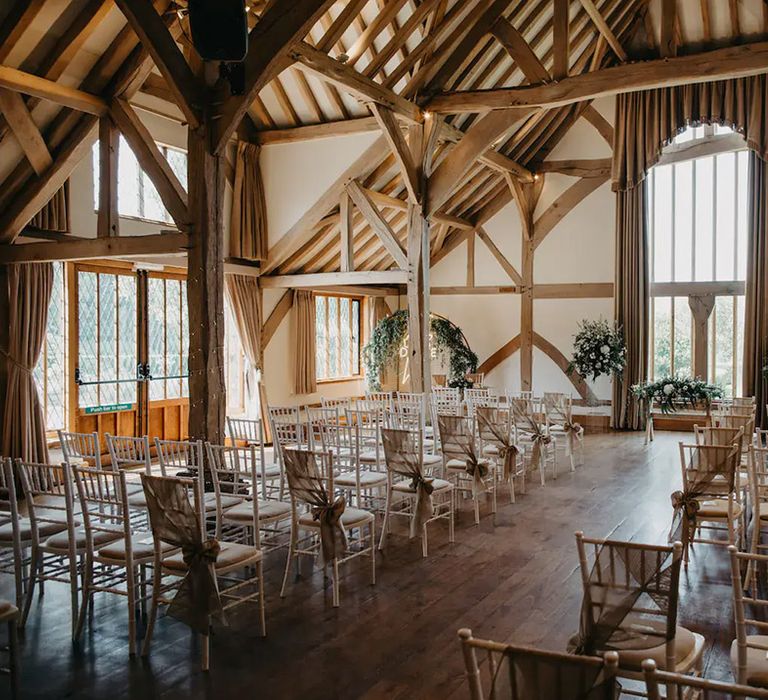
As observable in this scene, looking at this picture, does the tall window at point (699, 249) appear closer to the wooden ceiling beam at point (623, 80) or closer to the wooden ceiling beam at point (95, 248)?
the wooden ceiling beam at point (623, 80)

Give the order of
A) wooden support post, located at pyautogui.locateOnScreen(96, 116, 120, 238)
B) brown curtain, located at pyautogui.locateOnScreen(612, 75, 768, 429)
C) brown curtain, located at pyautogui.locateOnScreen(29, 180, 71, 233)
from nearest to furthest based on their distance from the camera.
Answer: wooden support post, located at pyautogui.locateOnScreen(96, 116, 120, 238) → brown curtain, located at pyautogui.locateOnScreen(29, 180, 71, 233) → brown curtain, located at pyautogui.locateOnScreen(612, 75, 768, 429)

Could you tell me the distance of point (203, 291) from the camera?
21.1ft

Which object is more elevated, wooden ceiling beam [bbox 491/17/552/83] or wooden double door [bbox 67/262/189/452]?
wooden ceiling beam [bbox 491/17/552/83]

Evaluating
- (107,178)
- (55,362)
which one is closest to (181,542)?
(107,178)

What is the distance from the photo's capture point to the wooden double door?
8.95 meters

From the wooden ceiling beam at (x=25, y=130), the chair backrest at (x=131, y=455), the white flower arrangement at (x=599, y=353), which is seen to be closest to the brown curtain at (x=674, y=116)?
the white flower arrangement at (x=599, y=353)

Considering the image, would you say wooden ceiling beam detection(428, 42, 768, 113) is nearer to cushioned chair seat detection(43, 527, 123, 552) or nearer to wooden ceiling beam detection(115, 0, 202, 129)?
wooden ceiling beam detection(115, 0, 202, 129)

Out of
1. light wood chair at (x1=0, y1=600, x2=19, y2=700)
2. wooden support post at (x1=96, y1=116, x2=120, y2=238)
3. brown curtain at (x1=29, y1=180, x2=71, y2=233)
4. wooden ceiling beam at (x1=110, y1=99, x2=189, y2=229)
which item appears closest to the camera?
light wood chair at (x1=0, y1=600, x2=19, y2=700)

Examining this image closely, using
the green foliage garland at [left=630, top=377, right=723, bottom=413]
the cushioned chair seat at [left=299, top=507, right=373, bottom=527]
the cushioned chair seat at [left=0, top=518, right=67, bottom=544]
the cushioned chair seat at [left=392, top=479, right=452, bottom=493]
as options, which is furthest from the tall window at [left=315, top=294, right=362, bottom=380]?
the cushioned chair seat at [left=0, top=518, right=67, bottom=544]

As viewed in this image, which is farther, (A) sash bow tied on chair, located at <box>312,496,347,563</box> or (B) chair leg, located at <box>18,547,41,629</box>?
(A) sash bow tied on chair, located at <box>312,496,347,563</box>

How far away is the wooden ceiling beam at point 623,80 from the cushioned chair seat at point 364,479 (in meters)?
5.11

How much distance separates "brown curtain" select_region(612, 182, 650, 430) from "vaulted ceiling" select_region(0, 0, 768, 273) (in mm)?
1467

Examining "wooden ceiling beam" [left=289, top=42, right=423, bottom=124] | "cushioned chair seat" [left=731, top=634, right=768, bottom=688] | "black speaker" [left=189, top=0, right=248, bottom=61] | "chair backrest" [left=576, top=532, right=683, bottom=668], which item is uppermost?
"wooden ceiling beam" [left=289, top=42, right=423, bottom=124]

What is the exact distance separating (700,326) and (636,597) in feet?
36.4
